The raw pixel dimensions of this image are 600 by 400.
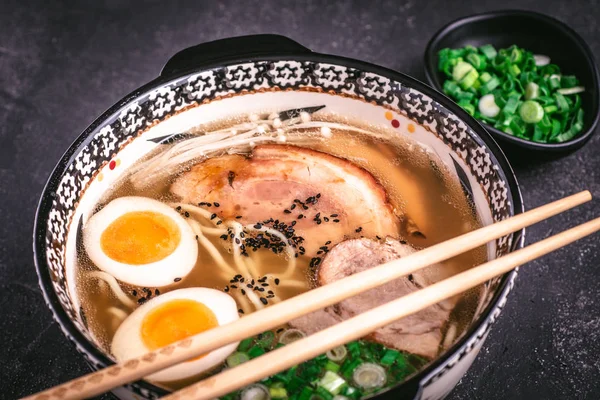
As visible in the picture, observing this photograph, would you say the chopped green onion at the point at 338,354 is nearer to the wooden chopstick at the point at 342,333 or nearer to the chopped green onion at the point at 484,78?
the wooden chopstick at the point at 342,333

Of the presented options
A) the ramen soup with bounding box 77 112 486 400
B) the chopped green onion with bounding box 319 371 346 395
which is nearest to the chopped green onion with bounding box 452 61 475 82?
the ramen soup with bounding box 77 112 486 400

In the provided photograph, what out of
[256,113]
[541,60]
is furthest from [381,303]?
[541,60]

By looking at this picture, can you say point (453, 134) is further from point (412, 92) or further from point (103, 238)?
point (103, 238)

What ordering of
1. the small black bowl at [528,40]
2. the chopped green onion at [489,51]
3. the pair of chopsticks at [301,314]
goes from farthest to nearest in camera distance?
the chopped green onion at [489,51] < the small black bowl at [528,40] < the pair of chopsticks at [301,314]

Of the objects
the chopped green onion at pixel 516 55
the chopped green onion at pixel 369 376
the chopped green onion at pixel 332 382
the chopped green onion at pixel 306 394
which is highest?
the chopped green onion at pixel 306 394

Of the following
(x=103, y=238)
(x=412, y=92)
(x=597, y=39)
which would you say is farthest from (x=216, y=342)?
(x=597, y=39)

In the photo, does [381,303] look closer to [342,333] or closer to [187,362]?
[342,333]

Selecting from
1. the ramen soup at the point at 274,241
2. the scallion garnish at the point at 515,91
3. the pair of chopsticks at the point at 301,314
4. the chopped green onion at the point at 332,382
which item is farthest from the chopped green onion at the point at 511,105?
the chopped green onion at the point at 332,382

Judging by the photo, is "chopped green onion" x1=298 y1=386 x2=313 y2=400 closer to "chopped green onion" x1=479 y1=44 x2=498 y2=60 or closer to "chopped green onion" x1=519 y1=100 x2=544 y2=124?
"chopped green onion" x1=519 y1=100 x2=544 y2=124
